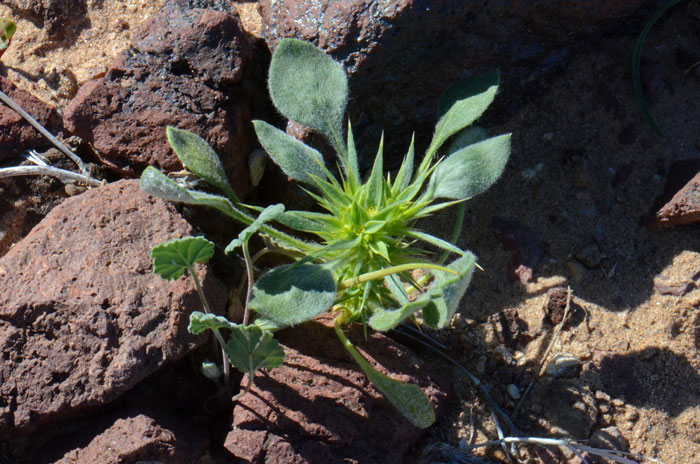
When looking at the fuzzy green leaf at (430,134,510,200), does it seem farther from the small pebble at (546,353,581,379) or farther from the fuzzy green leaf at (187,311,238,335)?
the fuzzy green leaf at (187,311,238,335)

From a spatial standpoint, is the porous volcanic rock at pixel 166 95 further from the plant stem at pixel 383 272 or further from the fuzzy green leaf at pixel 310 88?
the plant stem at pixel 383 272

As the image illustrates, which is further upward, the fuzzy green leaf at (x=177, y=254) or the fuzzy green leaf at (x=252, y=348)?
the fuzzy green leaf at (x=177, y=254)

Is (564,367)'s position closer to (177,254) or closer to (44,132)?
(177,254)

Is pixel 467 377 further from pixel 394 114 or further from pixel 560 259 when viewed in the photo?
pixel 394 114

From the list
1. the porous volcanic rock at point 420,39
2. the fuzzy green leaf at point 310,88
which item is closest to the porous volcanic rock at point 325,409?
the fuzzy green leaf at point 310,88

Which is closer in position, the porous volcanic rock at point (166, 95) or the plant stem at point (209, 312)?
the plant stem at point (209, 312)

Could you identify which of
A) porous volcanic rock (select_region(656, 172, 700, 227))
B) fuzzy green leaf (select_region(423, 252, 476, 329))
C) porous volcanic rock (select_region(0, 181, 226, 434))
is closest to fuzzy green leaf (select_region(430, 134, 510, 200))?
fuzzy green leaf (select_region(423, 252, 476, 329))
